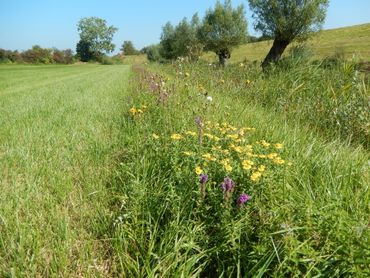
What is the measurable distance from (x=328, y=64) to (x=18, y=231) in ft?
21.8

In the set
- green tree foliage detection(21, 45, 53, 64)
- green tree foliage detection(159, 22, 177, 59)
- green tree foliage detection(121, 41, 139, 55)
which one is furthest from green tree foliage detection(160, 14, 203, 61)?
green tree foliage detection(121, 41, 139, 55)

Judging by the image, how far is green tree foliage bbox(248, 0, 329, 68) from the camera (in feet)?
63.4

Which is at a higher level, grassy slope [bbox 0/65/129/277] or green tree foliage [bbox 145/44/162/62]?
green tree foliage [bbox 145/44/162/62]

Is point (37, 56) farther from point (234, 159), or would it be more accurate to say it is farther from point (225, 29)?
point (234, 159)

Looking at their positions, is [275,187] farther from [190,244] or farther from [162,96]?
→ [162,96]

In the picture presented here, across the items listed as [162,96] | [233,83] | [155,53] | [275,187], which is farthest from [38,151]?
A: [155,53]

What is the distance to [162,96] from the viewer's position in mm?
4539

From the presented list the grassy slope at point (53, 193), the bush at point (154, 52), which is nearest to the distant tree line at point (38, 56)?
the bush at point (154, 52)

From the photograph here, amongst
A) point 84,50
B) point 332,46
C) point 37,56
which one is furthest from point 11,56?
point 332,46

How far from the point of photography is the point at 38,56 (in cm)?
6950

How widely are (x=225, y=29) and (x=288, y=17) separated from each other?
56.4 feet

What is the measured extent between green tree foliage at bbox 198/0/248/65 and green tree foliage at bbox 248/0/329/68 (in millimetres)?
14703

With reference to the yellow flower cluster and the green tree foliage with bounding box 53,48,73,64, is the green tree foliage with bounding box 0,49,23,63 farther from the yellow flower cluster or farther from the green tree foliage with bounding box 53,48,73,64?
the yellow flower cluster

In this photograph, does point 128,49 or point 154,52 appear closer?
point 154,52
